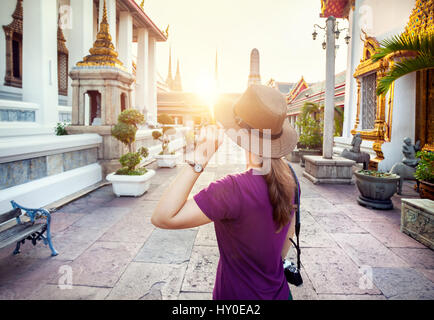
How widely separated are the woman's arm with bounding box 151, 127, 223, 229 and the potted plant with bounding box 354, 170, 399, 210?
5100 millimetres

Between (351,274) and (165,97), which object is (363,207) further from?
(165,97)

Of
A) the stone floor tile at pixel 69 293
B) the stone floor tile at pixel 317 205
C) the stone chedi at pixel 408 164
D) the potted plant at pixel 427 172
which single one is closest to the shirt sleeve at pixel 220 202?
the stone floor tile at pixel 69 293

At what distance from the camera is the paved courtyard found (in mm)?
2596

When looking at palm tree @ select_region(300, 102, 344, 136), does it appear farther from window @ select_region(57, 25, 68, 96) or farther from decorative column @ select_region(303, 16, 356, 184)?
window @ select_region(57, 25, 68, 96)

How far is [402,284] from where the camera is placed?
9.00ft

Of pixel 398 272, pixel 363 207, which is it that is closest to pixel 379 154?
pixel 363 207

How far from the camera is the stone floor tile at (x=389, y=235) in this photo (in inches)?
147

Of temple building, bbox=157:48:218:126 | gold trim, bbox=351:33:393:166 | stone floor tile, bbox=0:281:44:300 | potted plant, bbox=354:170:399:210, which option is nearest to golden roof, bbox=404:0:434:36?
gold trim, bbox=351:33:393:166

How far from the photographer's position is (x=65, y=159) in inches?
233

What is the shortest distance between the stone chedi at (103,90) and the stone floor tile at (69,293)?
504 cm

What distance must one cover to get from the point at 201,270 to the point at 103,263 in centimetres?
116

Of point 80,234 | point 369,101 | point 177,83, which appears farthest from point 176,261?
point 177,83

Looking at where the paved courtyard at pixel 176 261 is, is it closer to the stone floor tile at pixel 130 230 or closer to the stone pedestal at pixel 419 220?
the stone floor tile at pixel 130 230

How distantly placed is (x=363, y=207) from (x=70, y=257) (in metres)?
5.29
